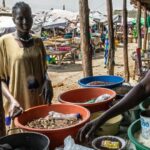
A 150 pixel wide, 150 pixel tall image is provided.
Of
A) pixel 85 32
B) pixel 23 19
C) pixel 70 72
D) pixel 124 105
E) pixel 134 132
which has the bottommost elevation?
pixel 70 72

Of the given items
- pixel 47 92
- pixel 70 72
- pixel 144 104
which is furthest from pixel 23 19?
pixel 70 72

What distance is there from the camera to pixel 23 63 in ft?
9.31

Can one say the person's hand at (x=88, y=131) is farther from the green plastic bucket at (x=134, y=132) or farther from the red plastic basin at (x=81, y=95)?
the red plastic basin at (x=81, y=95)

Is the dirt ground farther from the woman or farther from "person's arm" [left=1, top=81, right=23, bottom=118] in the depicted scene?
"person's arm" [left=1, top=81, right=23, bottom=118]

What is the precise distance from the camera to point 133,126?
1842 mm

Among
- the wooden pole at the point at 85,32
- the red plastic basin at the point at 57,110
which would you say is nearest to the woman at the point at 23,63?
the red plastic basin at the point at 57,110

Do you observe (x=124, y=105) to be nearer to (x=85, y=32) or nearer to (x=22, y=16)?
(x=22, y=16)

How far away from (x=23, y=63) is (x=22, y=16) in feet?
1.33

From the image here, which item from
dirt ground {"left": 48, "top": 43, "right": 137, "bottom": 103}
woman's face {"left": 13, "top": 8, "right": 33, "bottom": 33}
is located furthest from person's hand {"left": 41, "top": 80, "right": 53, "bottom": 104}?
dirt ground {"left": 48, "top": 43, "right": 137, "bottom": 103}

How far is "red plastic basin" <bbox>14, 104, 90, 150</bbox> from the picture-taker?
1954 millimetres

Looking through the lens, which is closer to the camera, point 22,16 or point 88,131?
point 88,131

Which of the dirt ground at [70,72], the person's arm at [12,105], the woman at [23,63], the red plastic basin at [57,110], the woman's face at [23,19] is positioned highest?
the woman's face at [23,19]

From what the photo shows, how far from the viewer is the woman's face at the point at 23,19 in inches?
108

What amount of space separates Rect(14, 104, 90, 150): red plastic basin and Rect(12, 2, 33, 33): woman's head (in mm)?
802
